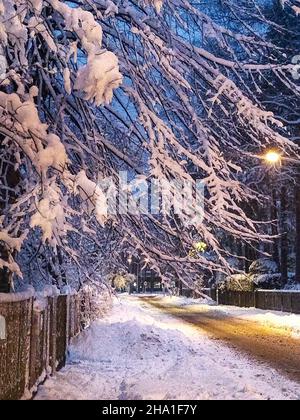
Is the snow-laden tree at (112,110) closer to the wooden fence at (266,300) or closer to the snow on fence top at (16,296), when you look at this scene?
the snow on fence top at (16,296)

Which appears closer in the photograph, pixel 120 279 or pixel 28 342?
pixel 28 342

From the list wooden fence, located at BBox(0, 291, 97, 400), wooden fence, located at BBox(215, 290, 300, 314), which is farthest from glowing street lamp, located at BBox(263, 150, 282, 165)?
wooden fence, located at BBox(215, 290, 300, 314)

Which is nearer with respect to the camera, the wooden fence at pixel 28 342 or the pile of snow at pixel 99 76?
the pile of snow at pixel 99 76

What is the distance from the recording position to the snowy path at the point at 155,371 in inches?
308

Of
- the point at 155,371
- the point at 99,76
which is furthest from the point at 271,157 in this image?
the point at 99,76

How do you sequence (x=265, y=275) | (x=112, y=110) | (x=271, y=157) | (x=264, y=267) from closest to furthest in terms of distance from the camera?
(x=112, y=110)
(x=271, y=157)
(x=265, y=275)
(x=264, y=267)

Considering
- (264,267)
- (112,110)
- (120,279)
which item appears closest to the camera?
(112,110)

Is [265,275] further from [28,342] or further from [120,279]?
[28,342]

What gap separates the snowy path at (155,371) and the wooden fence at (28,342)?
0.31 meters

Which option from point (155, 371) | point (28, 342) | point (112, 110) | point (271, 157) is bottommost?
point (155, 371)

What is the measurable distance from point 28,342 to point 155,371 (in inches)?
150

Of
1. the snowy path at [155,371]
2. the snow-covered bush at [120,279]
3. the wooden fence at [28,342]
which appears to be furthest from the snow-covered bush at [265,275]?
the wooden fence at [28,342]

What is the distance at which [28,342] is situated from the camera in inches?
286

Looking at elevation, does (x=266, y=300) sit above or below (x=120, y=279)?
below
